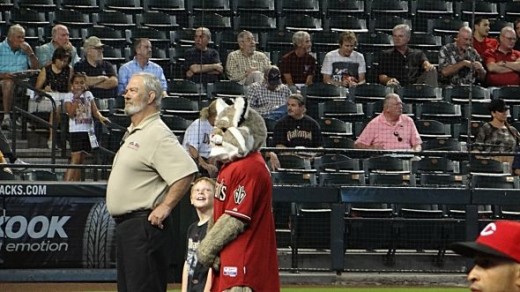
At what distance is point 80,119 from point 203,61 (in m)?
2.19

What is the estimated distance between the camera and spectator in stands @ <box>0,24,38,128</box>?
12.6m

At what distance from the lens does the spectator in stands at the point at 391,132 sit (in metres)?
12.9

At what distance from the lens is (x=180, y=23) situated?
50.0 ft

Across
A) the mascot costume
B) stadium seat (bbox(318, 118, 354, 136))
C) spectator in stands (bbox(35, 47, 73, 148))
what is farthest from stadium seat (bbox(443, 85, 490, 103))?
the mascot costume

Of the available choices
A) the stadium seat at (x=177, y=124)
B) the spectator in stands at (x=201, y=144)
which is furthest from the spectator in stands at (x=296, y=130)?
the spectator in stands at (x=201, y=144)

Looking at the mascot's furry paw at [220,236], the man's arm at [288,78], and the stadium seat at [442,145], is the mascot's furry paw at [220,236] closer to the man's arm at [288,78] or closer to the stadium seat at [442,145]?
the stadium seat at [442,145]

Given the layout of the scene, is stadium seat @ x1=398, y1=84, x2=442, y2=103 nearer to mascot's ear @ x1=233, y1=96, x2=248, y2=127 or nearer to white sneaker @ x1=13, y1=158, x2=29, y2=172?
white sneaker @ x1=13, y1=158, x2=29, y2=172

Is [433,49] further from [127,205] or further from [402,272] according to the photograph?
[127,205]

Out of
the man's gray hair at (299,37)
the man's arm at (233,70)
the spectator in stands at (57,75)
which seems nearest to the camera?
the spectator in stands at (57,75)

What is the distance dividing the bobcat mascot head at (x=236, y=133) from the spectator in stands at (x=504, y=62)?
8.73 metres

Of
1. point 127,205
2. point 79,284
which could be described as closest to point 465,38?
point 79,284

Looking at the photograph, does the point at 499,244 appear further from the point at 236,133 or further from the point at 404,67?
the point at 404,67

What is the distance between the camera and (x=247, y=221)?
20.8 ft

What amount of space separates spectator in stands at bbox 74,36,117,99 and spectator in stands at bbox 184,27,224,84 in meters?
0.99
